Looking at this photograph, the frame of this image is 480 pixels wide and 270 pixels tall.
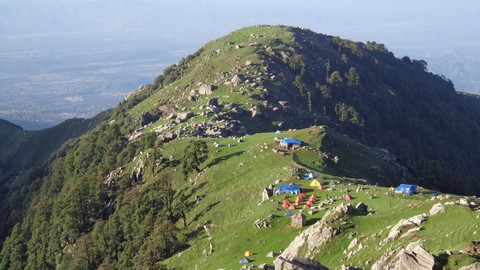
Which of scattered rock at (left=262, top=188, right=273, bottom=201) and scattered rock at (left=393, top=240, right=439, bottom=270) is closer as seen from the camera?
scattered rock at (left=393, top=240, right=439, bottom=270)

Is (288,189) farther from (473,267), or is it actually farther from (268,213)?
(473,267)

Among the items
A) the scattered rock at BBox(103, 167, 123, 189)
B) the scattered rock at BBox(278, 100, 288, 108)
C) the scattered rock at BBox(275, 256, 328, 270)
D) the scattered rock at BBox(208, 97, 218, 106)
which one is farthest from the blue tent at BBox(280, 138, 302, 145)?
the scattered rock at BBox(275, 256, 328, 270)

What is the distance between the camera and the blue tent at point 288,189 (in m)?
66.0

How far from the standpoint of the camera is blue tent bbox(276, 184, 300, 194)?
6597cm

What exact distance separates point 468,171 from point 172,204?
92.4 meters

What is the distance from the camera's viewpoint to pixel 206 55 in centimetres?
16525

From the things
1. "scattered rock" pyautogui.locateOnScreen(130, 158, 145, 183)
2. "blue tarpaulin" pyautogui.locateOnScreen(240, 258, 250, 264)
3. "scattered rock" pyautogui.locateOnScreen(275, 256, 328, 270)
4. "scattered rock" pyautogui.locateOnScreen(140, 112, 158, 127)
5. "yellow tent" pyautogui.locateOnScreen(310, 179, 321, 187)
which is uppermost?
"scattered rock" pyautogui.locateOnScreen(275, 256, 328, 270)

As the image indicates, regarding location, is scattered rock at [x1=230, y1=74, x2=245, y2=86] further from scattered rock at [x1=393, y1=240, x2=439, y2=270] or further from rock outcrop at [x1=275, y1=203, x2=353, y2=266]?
scattered rock at [x1=393, y1=240, x2=439, y2=270]

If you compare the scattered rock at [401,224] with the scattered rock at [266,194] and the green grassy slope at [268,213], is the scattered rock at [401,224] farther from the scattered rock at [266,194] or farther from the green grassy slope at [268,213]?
the scattered rock at [266,194]

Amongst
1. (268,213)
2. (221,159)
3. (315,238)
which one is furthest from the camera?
(221,159)

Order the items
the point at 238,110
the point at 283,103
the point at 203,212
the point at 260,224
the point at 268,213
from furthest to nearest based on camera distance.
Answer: the point at 283,103
the point at 238,110
the point at 203,212
the point at 268,213
the point at 260,224

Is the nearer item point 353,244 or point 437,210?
point 437,210

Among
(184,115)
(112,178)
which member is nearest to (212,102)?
(184,115)

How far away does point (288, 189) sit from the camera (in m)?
66.4
